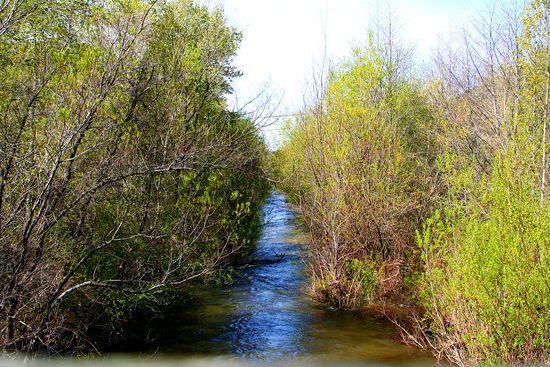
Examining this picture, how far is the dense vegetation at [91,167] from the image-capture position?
5871 millimetres

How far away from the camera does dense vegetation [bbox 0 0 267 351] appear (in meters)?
5.87

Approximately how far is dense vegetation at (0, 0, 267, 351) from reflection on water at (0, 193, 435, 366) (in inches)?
38.6

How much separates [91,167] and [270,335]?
472 cm

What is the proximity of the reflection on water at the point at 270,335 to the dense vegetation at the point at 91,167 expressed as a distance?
0.98 metres

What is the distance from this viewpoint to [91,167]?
7258mm

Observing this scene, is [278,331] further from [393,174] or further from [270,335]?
[393,174]

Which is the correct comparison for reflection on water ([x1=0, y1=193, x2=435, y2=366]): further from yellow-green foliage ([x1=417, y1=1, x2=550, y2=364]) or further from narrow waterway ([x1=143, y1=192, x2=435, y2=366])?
yellow-green foliage ([x1=417, y1=1, x2=550, y2=364])

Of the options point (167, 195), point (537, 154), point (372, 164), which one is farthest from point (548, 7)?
point (167, 195)

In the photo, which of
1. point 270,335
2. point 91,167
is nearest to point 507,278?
point 270,335

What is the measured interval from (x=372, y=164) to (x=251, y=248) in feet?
19.5

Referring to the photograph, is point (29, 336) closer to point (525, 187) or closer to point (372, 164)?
point (525, 187)

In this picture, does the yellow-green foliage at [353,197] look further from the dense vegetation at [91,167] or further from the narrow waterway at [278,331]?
the dense vegetation at [91,167]

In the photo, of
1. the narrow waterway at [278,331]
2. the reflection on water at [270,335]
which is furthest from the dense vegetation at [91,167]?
the narrow waterway at [278,331]

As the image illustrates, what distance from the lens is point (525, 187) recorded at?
20.4ft
